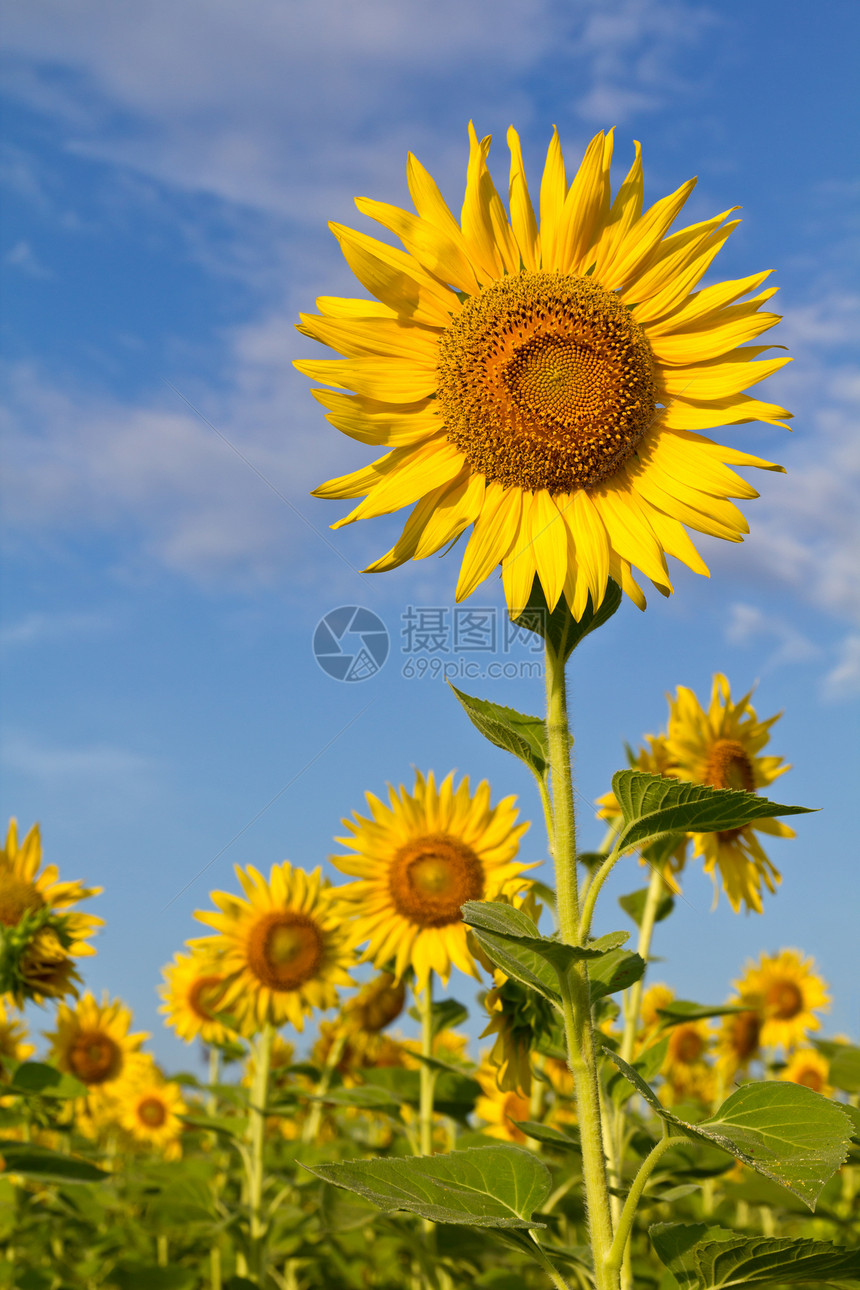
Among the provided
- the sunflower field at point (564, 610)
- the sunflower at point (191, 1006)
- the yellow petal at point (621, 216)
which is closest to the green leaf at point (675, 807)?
the sunflower field at point (564, 610)

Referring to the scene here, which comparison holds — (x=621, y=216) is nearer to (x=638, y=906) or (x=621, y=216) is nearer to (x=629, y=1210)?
(x=629, y=1210)

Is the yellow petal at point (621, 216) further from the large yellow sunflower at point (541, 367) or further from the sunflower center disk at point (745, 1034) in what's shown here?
the sunflower center disk at point (745, 1034)

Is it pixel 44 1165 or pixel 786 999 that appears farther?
pixel 786 999

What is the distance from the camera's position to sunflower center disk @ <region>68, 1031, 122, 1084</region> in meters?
8.35

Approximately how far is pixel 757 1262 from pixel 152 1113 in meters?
8.18

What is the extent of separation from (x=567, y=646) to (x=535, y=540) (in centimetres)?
31

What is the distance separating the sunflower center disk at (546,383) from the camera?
2814 millimetres

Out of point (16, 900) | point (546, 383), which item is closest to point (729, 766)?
point (546, 383)

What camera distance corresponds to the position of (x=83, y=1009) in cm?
870

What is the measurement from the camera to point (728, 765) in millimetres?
5000

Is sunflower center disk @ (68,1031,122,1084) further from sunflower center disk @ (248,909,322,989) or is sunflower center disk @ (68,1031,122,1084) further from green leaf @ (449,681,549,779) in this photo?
green leaf @ (449,681,549,779)

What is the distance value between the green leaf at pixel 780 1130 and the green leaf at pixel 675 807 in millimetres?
501

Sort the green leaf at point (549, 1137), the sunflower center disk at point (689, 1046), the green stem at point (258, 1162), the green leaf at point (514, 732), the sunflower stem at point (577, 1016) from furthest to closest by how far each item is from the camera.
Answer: the sunflower center disk at point (689, 1046), the green stem at point (258, 1162), the green leaf at point (549, 1137), the green leaf at point (514, 732), the sunflower stem at point (577, 1016)

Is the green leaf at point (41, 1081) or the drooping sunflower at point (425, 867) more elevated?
the drooping sunflower at point (425, 867)
